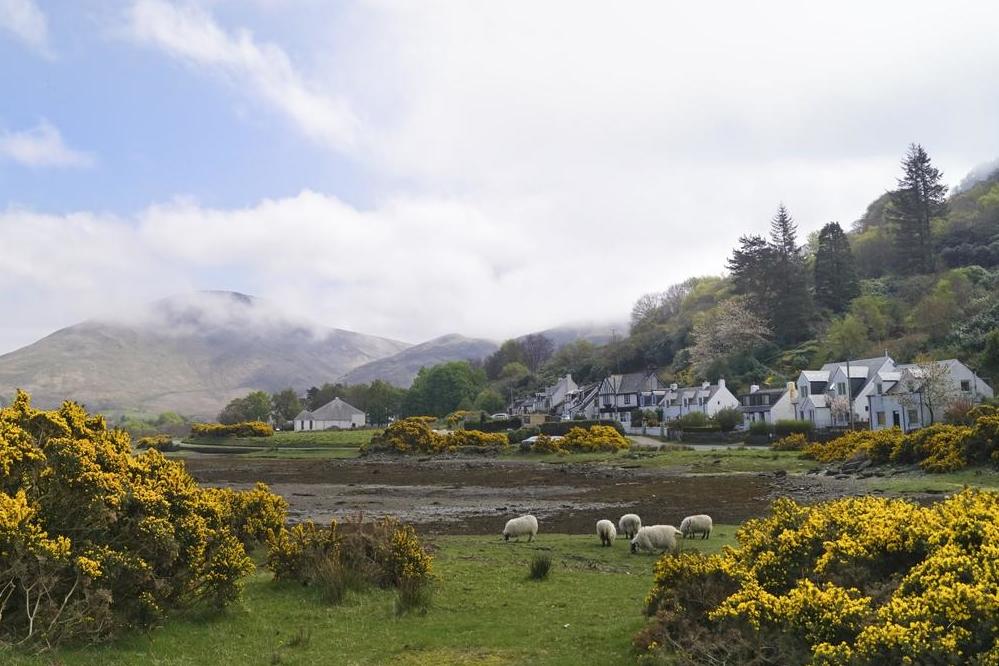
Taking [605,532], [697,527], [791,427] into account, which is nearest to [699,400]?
[791,427]

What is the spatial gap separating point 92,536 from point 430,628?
5.66 metres

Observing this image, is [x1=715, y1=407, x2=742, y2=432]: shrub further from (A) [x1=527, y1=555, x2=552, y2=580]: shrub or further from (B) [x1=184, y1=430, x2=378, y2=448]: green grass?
(A) [x1=527, y1=555, x2=552, y2=580]: shrub

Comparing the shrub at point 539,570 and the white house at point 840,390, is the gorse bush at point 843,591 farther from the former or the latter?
the white house at point 840,390

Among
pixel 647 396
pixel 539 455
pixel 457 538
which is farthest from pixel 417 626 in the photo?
pixel 647 396

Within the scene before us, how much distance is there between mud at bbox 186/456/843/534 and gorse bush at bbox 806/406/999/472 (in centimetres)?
651

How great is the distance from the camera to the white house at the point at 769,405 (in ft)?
309

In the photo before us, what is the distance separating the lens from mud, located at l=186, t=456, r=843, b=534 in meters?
29.9

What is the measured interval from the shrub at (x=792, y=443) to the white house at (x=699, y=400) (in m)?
30.3

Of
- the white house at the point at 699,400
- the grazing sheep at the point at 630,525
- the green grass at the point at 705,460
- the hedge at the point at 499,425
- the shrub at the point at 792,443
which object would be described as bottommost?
the green grass at the point at 705,460

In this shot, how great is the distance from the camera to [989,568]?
735cm

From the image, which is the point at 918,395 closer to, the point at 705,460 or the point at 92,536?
the point at 705,460

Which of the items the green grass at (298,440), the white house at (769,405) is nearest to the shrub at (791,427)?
the white house at (769,405)

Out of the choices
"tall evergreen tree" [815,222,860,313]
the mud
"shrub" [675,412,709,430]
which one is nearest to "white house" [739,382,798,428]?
"shrub" [675,412,709,430]

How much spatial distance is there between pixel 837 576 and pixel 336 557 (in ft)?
33.0
